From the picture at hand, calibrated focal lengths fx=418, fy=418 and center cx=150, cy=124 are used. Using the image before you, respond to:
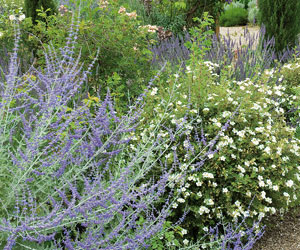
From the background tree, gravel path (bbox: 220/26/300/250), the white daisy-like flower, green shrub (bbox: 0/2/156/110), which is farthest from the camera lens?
the background tree

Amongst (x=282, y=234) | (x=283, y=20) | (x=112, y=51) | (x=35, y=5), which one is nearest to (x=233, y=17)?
(x=283, y=20)

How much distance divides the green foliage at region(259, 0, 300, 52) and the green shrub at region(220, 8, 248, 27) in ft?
30.2

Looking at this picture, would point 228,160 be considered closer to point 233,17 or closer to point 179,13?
point 179,13

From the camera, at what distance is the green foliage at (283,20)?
25.4ft

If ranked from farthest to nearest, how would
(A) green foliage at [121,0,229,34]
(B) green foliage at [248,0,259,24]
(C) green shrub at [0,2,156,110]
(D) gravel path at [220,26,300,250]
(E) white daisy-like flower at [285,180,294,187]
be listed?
(B) green foliage at [248,0,259,24] < (A) green foliage at [121,0,229,34] < (C) green shrub at [0,2,156,110] < (D) gravel path at [220,26,300,250] < (E) white daisy-like flower at [285,180,294,187]

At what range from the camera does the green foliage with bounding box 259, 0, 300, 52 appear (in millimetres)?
7754

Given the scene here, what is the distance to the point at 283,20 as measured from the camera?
25.6 ft

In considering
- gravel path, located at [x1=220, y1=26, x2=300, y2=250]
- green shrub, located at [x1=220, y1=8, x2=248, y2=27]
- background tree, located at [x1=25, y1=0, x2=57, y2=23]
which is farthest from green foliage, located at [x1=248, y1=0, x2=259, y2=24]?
gravel path, located at [x1=220, y1=26, x2=300, y2=250]

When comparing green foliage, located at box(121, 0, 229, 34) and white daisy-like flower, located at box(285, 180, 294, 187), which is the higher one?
green foliage, located at box(121, 0, 229, 34)

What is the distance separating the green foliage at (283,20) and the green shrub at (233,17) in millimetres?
9196

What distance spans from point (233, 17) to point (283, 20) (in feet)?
31.6

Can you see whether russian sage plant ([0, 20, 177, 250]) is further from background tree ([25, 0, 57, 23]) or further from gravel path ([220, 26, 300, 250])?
background tree ([25, 0, 57, 23])

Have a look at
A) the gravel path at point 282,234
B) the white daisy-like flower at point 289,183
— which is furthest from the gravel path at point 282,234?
the white daisy-like flower at point 289,183

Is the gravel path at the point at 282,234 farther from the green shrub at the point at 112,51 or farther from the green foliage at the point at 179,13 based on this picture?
Result: the green foliage at the point at 179,13
